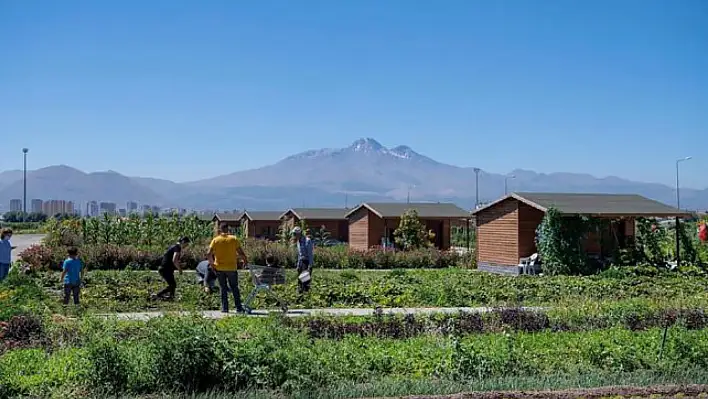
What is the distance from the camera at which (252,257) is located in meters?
32.1

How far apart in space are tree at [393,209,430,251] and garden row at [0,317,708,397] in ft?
97.7

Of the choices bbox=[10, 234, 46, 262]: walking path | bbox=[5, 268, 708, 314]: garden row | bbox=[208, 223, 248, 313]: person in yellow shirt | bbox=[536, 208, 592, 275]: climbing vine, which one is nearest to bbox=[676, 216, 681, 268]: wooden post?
bbox=[536, 208, 592, 275]: climbing vine

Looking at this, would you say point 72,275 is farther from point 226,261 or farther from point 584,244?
point 584,244

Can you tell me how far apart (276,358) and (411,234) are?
108 feet

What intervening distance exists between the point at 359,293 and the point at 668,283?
10.3m

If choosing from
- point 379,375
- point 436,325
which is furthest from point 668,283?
point 379,375

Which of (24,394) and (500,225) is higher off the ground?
(500,225)

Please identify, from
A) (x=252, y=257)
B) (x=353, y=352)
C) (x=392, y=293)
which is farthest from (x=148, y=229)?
(x=353, y=352)

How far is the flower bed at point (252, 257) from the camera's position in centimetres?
2897

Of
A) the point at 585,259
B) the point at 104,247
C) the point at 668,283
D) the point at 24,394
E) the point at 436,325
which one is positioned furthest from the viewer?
the point at 104,247

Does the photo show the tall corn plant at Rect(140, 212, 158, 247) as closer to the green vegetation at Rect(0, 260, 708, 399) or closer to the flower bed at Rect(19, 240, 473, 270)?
the flower bed at Rect(19, 240, 473, 270)

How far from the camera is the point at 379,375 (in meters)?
8.52

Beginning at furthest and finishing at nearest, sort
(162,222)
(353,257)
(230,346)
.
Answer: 1. (162,222)
2. (353,257)
3. (230,346)

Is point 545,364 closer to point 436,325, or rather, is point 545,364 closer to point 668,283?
point 436,325
